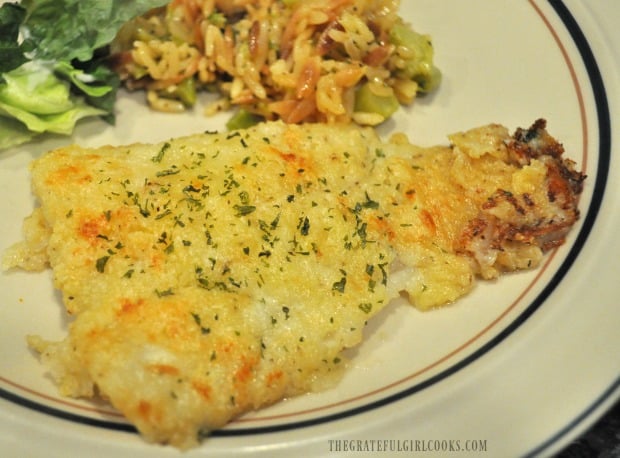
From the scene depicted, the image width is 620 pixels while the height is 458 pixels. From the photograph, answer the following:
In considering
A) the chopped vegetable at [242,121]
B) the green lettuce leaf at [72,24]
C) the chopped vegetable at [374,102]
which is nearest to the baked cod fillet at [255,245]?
the chopped vegetable at [374,102]

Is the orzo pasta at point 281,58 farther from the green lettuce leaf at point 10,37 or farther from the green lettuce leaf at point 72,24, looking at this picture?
the green lettuce leaf at point 10,37

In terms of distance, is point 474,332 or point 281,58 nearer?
point 474,332

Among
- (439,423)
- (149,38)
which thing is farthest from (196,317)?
(149,38)

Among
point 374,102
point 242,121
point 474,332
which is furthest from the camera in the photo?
point 242,121

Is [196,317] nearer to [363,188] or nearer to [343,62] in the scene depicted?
[363,188]

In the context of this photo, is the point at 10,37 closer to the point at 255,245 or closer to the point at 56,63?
the point at 56,63

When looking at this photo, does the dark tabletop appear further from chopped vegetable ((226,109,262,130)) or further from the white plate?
chopped vegetable ((226,109,262,130))

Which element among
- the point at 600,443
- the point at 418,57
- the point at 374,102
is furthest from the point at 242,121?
the point at 600,443

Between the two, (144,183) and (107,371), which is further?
(144,183)
